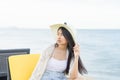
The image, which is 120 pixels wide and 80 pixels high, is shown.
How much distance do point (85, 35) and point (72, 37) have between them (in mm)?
1920

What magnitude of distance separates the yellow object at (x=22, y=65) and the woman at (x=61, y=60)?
0.08 m

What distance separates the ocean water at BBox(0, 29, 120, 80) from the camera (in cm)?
403

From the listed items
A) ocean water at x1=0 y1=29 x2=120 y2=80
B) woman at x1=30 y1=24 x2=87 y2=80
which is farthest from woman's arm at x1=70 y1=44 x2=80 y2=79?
ocean water at x1=0 y1=29 x2=120 y2=80

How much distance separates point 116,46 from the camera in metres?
4.45

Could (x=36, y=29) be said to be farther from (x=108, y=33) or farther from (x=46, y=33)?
(x=108, y=33)

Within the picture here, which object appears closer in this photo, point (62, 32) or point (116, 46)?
point (62, 32)

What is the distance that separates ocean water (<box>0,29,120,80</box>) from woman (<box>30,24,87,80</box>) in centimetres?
155

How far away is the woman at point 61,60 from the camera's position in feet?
7.59

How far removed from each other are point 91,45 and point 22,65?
2188 millimetres

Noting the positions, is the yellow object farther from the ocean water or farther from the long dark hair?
the ocean water

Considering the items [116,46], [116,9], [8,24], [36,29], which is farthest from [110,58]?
[8,24]

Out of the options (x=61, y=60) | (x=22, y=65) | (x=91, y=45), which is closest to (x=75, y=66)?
(x=61, y=60)

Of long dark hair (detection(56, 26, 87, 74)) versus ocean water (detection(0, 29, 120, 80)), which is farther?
ocean water (detection(0, 29, 120, 80))

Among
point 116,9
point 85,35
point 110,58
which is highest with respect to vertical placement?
point 116,9
